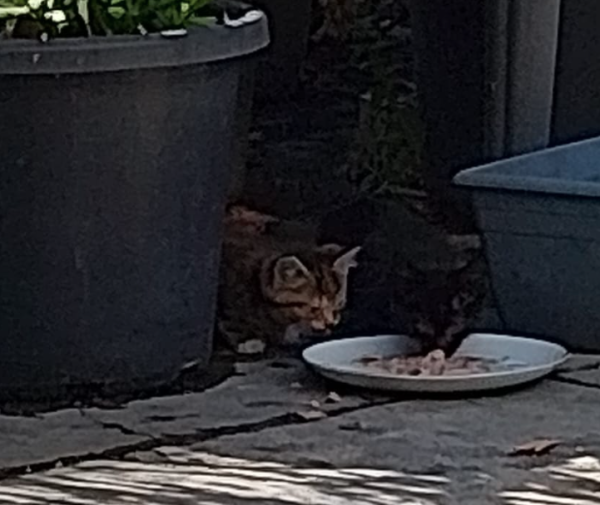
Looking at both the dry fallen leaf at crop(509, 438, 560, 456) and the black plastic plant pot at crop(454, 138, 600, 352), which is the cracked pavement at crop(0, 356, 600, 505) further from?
the black plastic plant pot at crop(454, 138, 600, 352)

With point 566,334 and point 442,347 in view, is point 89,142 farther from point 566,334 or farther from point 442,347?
point 566,334

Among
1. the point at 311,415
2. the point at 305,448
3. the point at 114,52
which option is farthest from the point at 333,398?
the point at 114,52

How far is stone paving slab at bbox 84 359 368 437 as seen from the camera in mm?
2832

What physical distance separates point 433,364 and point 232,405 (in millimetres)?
322

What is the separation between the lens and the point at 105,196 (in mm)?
2850

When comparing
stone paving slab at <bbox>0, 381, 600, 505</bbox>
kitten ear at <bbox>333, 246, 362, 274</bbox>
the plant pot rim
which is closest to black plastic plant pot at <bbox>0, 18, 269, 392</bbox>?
the plant pot rim

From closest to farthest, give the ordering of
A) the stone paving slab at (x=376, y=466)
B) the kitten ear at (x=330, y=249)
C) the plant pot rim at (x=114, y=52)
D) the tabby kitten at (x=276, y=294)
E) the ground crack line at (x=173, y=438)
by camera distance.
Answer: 1. the stone paving slab at (x=376, y=466)
2. the ground crack line at (x=173, y=438)
3. the plant pot rim at (x=114, y=52)
4. the tabby kitten at (x=276, y=294)
5. the kitten ear at (x=330, y=249)

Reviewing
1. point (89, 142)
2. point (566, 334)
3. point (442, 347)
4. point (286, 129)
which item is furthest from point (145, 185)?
point (286, 129)

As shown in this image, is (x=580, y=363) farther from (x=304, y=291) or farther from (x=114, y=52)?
(x=114, y=52)

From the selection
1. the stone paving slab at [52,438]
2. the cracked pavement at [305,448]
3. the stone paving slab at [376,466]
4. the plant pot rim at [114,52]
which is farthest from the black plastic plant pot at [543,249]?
the stone paving slab at [52,438]

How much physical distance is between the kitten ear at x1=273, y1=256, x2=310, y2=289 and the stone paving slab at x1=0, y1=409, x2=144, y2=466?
0.55 meters

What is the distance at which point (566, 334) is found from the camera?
10.5 ft

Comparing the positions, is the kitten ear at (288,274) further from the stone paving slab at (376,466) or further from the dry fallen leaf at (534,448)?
the dry fallen leaf at (534,448)

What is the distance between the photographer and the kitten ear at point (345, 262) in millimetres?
3404
